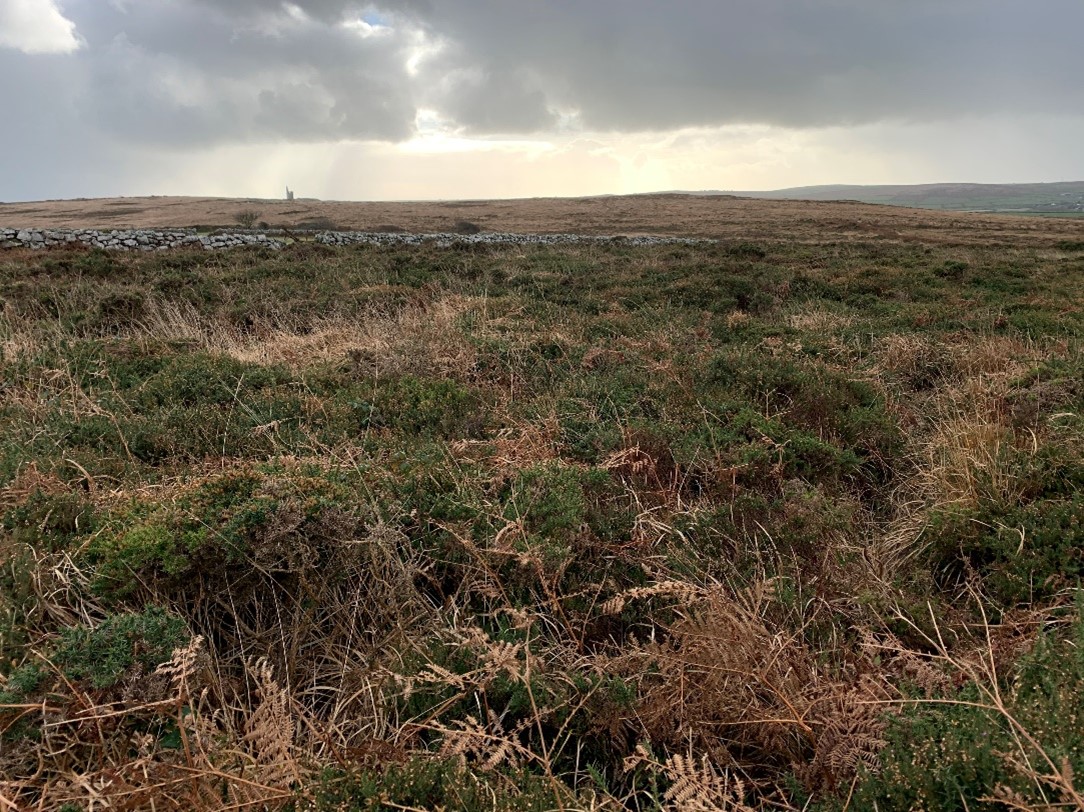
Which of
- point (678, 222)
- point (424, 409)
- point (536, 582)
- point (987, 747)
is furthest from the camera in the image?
point (678, 222)

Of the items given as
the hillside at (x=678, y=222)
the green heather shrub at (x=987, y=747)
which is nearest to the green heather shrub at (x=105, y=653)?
the green heather shrub at (x=987, y=747)

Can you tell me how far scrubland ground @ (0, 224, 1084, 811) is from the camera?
6.96 feet

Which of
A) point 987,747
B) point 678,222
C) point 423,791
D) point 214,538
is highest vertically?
point 678,222

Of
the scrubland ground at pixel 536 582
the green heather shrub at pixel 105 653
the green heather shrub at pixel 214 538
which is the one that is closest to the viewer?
the scrubland ground at pixel 536 582

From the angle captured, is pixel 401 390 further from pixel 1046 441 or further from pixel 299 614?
pixel 1046 441

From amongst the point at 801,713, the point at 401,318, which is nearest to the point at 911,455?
the point at 801,713

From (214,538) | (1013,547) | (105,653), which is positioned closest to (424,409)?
(214,538)

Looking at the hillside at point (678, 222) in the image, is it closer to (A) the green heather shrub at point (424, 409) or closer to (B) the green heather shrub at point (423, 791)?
(A) the green heather shrub at point (424, 409)

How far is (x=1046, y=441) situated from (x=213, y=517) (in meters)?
5.29

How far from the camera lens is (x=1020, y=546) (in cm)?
331

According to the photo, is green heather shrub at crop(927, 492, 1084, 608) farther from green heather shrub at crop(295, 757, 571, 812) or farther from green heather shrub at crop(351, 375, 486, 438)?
green heather shrub at crop(351, 375, 486, 438)

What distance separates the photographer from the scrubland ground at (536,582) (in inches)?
83.5

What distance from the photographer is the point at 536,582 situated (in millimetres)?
3344

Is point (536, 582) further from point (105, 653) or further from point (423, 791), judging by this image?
point (105, 653)
